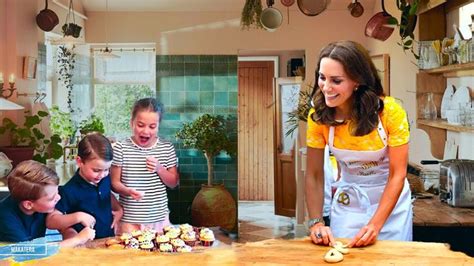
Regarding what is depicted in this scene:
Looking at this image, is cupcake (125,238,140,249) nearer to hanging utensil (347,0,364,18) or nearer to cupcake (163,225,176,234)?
cupcake (163,225,176,234)

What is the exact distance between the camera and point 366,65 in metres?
1.88

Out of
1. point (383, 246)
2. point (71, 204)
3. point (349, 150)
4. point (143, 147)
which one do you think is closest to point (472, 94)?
point (349, 150)

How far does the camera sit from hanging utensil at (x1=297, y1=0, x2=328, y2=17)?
2.41m

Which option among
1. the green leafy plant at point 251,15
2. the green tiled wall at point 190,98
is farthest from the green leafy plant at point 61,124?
the green leafy plant at point 251,15

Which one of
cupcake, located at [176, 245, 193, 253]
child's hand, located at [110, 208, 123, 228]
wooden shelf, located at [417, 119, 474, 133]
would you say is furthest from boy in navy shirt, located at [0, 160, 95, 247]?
wooden shelf, located at [417, 119, 474, 133]

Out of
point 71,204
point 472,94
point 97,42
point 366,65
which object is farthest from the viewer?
point 472,94

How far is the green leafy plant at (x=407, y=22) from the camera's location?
2.76m

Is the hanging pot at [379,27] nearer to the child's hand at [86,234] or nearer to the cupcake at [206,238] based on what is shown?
Result: the cupcake at [206,238]

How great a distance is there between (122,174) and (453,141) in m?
1.79

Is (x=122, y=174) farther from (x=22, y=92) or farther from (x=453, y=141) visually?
(x=453, y=141)

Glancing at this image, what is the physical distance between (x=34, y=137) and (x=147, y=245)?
23.4 inches

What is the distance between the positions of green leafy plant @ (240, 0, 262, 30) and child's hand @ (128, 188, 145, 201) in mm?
796

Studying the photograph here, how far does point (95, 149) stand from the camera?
208 cm

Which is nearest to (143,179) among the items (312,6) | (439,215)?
(312,6)
